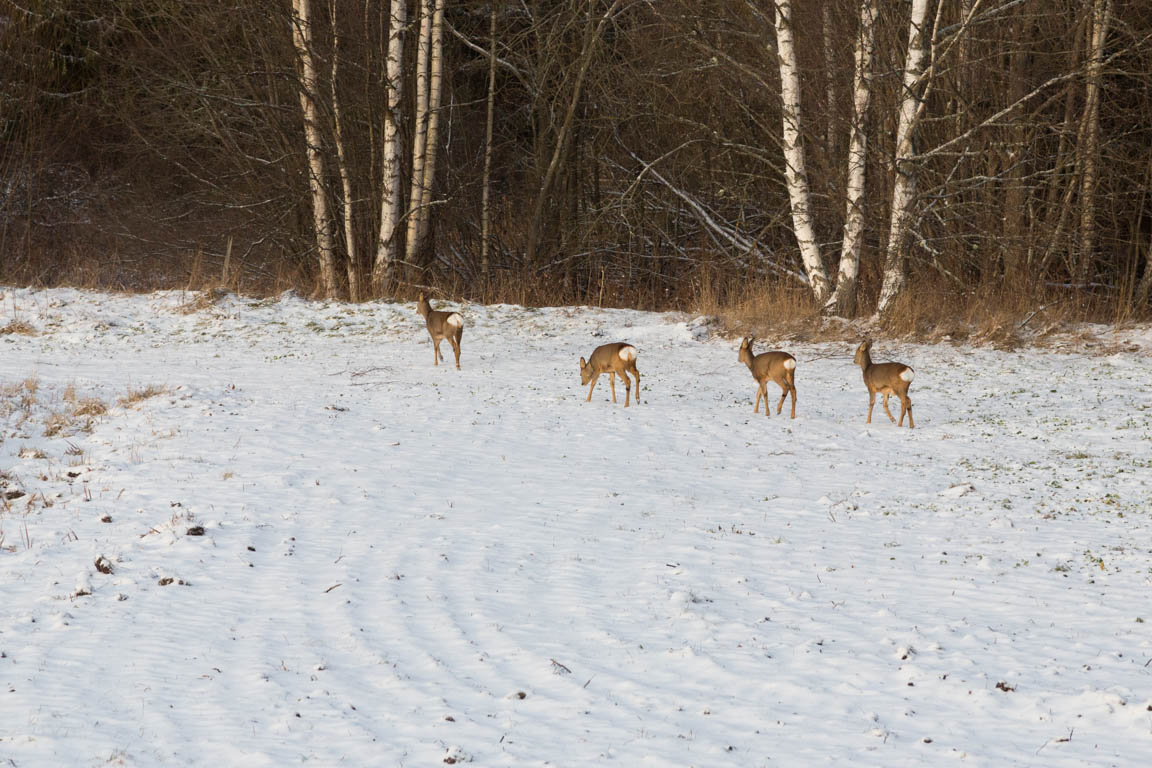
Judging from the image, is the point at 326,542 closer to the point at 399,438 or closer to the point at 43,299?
the point at 399,438

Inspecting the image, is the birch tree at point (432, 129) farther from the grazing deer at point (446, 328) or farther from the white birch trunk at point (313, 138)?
the grazing deer at point (446, 328)

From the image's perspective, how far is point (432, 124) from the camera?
21.5m

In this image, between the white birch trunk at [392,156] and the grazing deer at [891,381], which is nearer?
the grazing deer at [891,381]

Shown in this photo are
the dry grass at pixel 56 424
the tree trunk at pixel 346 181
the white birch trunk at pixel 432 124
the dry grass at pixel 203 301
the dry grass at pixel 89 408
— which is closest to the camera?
the dry grass at pixel 56 424

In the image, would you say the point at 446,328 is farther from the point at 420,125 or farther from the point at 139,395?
the point at 420,125

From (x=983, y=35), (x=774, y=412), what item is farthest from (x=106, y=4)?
(x=774, y=412)

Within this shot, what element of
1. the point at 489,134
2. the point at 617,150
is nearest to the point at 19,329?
the point at 489,134

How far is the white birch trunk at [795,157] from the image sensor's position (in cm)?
1822

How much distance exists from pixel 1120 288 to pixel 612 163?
10539 mm

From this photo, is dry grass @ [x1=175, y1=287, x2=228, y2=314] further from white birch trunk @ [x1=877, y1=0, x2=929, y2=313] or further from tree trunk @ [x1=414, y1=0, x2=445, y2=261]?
white birch trunk @ [x1=877, y1=0, x2=929, y2=313]

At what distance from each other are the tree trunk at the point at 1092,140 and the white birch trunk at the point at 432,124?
453 inches

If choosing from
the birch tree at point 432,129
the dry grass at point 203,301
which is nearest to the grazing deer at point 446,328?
the dry grass at point 203,301

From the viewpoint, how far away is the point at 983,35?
803 inches

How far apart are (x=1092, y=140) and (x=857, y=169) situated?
4.52 metres
